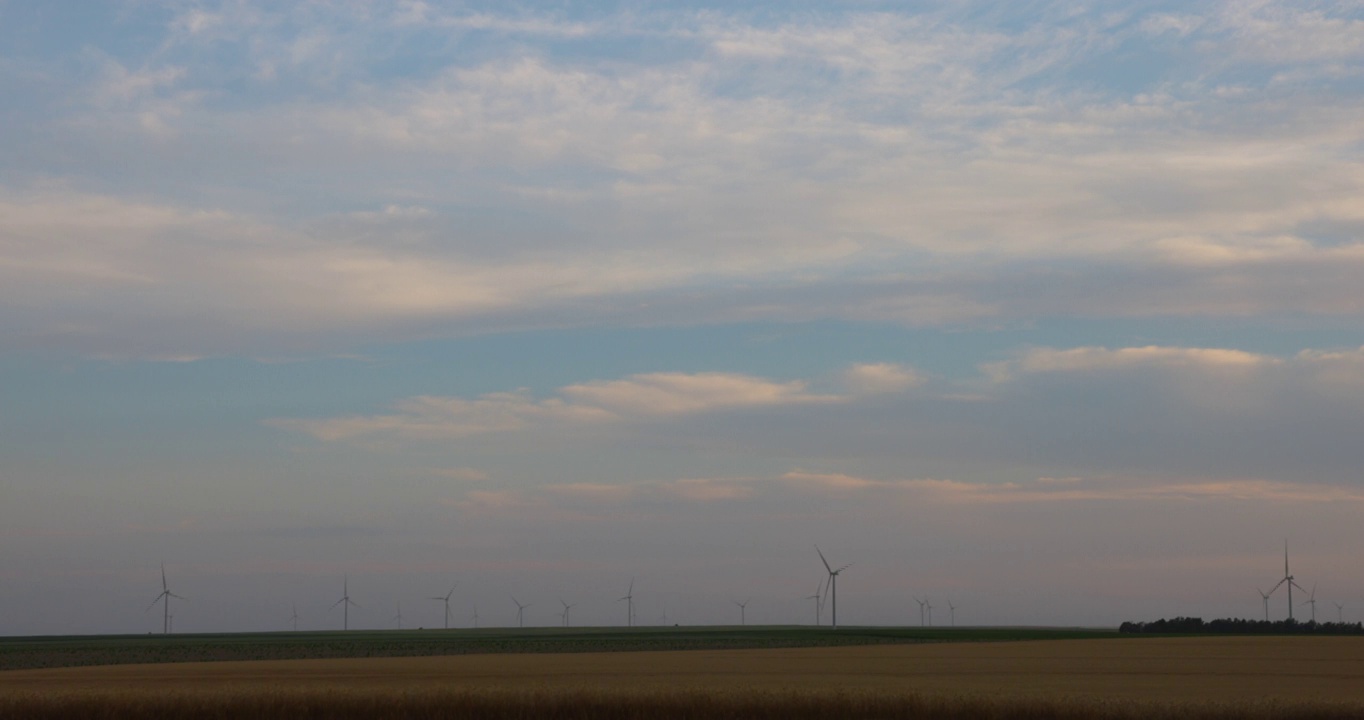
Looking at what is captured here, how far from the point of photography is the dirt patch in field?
57781 millimetres

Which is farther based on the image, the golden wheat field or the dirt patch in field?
the dirt patch in field

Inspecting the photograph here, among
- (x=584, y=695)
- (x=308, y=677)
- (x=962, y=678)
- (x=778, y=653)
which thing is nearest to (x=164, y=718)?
(x=584, y=695)

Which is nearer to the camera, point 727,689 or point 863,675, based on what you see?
point 727,689

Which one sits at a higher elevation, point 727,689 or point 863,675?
point 727,689

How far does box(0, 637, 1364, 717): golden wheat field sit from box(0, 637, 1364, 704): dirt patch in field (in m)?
0.13

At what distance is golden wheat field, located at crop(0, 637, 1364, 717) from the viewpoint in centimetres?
4881

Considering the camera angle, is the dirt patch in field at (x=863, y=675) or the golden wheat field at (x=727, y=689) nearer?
the golden wheat field at (x=727, y=689)

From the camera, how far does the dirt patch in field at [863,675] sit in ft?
190

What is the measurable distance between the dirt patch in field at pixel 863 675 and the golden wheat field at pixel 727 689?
0.44 ft

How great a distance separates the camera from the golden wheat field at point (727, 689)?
48.8 metres

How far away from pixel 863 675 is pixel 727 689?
17.2m

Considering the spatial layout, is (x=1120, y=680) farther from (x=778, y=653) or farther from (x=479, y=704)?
(x=778, y=653)

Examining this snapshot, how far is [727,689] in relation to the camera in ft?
182

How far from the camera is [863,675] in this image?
70562 millimetres
